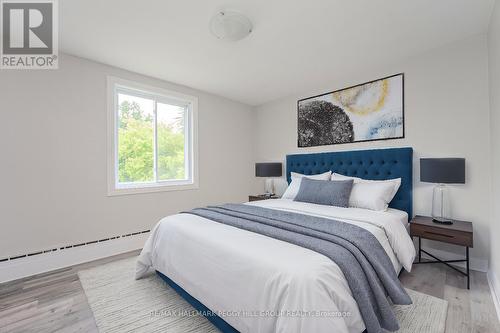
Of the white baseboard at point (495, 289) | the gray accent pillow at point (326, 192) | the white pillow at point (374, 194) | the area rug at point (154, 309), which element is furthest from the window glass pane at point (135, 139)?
the white baseboard at point (495, 289)

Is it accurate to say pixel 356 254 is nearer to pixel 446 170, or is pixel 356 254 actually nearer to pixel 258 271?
pixel 258 271

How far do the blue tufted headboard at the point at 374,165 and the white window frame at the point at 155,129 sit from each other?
191 centimetres

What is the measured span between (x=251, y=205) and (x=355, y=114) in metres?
2.04

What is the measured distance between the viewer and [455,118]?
253 centimetres

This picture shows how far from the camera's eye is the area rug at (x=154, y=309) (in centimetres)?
161

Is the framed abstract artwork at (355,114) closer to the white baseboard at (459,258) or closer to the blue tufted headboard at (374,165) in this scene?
the blue tufted headboard at (374,165)

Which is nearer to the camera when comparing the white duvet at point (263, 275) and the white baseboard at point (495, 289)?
the white duvet at point (263, 275)

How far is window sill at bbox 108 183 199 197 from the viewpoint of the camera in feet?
10.1

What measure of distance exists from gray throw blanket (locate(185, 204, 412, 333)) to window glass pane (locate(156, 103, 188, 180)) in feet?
6.85

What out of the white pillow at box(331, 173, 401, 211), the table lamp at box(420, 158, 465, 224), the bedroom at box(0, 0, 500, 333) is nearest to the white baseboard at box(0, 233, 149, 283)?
the bedroom at box(0, 0, 500, 333)

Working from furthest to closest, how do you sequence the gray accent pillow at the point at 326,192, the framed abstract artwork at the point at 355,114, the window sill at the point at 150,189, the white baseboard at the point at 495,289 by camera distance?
1. the window sill at the point at 150,189
2. the framed abstract artwork at the point at 355,114
3. the gray accent pillow at the point at 326,192
4. the white baseboard at the point at 495,289

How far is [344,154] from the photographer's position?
3.37 m

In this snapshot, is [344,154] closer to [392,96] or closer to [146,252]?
[392,96]

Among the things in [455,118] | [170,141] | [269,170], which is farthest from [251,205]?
[455,118]
